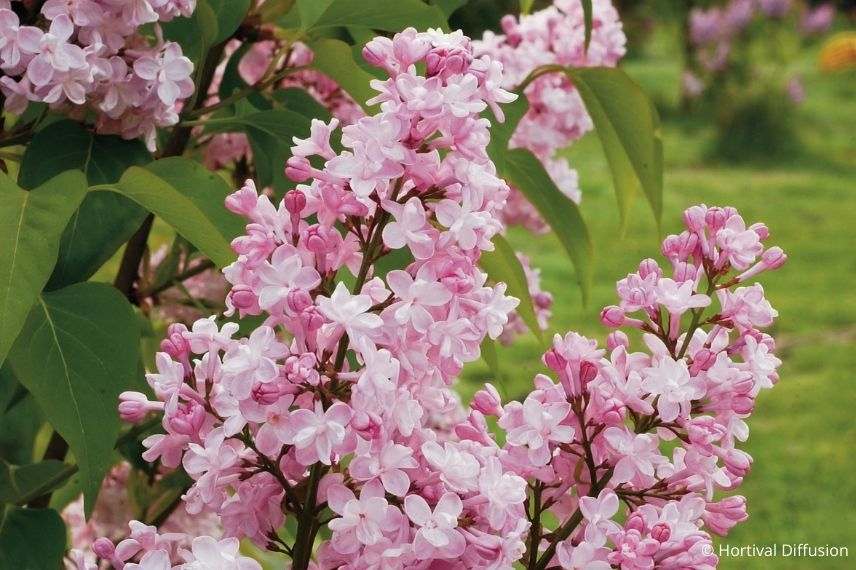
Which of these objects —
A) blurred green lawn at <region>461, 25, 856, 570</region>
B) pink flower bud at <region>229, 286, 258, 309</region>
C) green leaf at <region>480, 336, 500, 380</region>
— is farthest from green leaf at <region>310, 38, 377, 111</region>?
blurred green lawn at <region>461, 25, 856, 570</region>

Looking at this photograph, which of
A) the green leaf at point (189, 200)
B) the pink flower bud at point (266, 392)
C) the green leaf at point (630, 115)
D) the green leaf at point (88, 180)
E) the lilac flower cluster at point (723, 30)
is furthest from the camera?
the lilac flower cluster at point (723, 30)

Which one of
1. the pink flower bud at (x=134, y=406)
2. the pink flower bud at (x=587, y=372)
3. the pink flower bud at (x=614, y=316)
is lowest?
the pink flower bud at (x=587, y=372)

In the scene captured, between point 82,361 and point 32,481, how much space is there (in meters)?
0.18

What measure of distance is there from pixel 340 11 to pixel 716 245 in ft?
0.88

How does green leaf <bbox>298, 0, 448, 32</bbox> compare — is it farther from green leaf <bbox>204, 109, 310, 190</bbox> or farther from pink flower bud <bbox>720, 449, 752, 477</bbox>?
pink flower bud <bbox>720, 449, 752, 477</bbox>

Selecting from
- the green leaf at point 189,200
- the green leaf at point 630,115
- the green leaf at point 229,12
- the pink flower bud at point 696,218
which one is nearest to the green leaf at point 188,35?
the green leaf at point 229,12

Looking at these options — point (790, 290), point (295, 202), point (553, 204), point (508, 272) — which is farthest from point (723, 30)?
point (295, 202)

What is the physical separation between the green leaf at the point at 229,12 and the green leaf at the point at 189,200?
11 cm

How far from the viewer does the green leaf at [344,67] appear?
0.68 m

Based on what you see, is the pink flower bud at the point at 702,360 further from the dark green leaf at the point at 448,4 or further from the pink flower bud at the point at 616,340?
the dark green leaf at the point at 448,4

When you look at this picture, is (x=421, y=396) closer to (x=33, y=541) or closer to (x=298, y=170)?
(x=298, y=170)

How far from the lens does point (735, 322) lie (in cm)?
52

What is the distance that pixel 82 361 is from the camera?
0.61 metres

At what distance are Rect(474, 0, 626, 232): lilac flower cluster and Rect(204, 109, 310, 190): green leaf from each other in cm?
29
